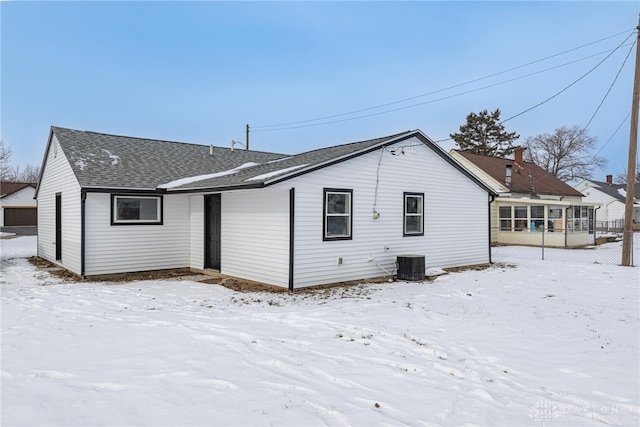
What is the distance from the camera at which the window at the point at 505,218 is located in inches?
859

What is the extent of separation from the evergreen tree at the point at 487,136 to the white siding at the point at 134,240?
123 feet

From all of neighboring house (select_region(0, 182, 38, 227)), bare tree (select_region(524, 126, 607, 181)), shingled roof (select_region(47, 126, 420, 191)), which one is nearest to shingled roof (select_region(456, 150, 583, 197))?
shingled roof (select_region(47, 126, 420, 191))

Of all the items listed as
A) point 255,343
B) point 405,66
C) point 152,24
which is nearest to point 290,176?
point 255,343

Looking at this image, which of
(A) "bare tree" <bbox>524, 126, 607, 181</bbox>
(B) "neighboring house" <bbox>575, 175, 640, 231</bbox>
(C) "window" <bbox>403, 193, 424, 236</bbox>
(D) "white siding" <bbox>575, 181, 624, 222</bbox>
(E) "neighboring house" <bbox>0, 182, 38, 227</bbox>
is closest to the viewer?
(C) "window" <bbox>403, 193, 424, 236</bbox>

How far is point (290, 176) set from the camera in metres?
8.59

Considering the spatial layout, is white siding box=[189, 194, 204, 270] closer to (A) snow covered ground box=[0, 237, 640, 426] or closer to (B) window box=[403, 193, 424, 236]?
(A) snow covered ground box=[0, 237, 640, 426]

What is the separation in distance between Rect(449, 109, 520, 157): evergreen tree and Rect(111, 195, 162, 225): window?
3797 centimetres

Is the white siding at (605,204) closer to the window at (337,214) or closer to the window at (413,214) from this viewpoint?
the window at (413,214)

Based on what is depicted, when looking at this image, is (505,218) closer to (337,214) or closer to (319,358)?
(337,214)

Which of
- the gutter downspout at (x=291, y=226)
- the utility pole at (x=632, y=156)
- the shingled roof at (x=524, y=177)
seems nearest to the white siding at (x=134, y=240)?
the gutter downspout at (x=291, y=226)

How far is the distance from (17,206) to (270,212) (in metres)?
40.4

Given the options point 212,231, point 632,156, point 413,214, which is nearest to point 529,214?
point 632,156

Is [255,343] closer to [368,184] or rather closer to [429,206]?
[368,184]

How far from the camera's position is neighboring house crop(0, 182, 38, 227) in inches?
1481
